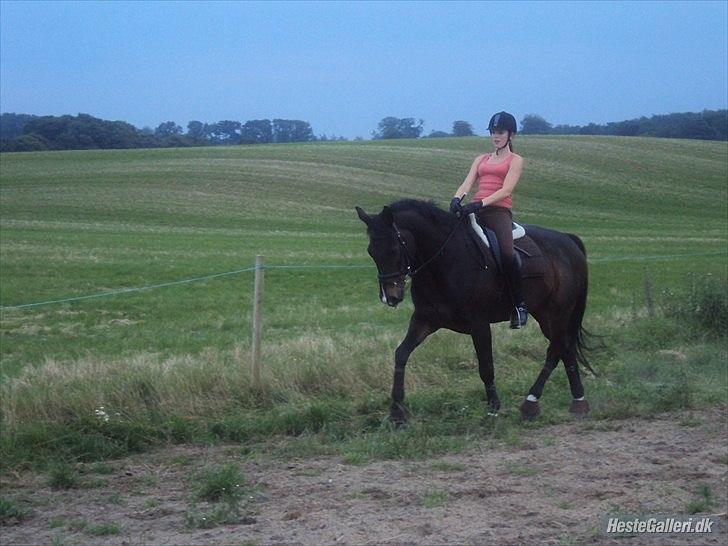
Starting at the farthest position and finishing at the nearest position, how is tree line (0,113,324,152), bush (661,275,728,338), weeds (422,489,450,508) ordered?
tree line (0,113,324,152), bush (661,275,728,338), weeds (422,489,450,508)

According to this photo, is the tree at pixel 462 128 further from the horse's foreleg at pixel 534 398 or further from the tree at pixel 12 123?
the horse's foreleg at pixel 534 398

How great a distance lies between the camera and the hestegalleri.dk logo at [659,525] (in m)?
5.06

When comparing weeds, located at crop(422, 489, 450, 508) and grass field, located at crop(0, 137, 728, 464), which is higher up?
weeds, located at crop(422, 489, 450, 508)

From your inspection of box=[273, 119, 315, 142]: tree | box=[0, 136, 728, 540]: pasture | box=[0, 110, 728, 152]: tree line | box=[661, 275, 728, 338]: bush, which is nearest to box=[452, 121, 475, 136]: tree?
box=[0, 110, 728, 152]: tree line

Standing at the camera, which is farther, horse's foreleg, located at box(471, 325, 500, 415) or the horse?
horse's foreleg, located at box(471, 325, 500, 415)

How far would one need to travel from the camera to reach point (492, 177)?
26.5 ft

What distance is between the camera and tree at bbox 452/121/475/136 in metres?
94.8

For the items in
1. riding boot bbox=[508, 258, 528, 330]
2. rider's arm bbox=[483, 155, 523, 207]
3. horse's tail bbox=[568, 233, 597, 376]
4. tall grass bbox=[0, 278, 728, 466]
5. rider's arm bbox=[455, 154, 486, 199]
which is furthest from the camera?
horse's tail bbox=[568, 233, 597, 376]

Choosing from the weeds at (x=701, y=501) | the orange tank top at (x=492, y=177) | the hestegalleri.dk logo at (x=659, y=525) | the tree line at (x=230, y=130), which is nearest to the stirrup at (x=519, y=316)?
the orange tank top at (x=492, y=177)

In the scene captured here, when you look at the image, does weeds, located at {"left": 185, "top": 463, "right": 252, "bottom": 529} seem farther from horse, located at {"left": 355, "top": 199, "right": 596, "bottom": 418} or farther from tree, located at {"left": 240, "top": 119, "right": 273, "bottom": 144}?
tree, located at {"left": 240, "top": 119, "right": 273, "bottom": 144}

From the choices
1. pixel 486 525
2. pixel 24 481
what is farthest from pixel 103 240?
pixel 486 525

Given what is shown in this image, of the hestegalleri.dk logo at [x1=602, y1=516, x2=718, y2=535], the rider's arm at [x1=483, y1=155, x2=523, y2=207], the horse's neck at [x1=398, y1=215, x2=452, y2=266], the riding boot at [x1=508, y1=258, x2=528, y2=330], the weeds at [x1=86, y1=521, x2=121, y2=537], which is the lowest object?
the weeds at [x1=86, y1=521, x2=121, y2=537]

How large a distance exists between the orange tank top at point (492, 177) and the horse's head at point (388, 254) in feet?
3.31

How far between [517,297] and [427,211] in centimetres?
116
